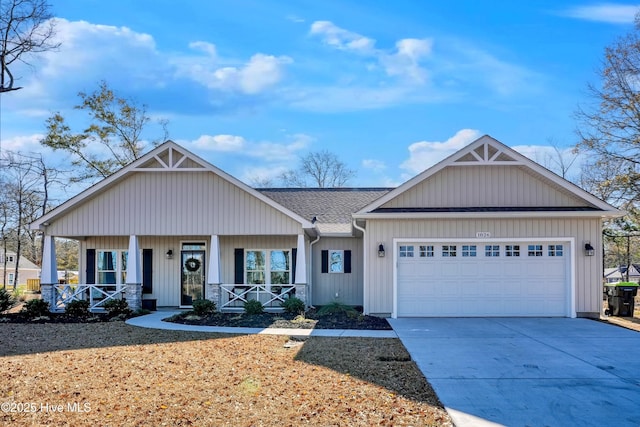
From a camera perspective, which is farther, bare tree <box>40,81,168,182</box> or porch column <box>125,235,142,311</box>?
bare tree <box>40,81,168,182</box>

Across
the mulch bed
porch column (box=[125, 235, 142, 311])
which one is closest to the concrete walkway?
the mulch bed

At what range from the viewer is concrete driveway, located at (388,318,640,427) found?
19.0 ft

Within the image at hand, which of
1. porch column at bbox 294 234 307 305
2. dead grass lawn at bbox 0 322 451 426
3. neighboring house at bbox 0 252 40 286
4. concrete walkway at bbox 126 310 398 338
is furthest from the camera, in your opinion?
neighboring house at bbox 0 252 40 286

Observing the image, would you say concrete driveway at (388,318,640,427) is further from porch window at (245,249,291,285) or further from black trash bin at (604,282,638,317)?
porch window at (245,249,291,285)

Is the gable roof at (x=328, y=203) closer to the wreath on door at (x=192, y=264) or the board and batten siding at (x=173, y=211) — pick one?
the board and batten siding at (x=173, y=211)

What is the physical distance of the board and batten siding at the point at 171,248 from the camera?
1728 cm

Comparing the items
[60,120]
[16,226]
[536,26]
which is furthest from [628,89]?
[16,226]

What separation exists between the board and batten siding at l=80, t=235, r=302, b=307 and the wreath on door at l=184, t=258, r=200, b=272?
261mm

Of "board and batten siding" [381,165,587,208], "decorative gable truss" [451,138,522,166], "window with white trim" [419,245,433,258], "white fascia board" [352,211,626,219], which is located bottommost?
"window with white trim" [419,245,433,258]

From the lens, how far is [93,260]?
693 inches

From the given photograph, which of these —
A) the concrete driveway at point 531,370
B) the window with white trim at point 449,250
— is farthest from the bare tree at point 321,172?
the concrete driveway at point 531,370

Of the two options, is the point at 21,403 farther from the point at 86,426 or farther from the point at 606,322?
the point at 606,322

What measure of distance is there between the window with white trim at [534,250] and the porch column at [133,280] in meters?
11.0

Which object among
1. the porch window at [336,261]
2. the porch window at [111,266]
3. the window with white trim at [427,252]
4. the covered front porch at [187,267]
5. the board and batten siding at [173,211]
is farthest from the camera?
the porch window at [336,261]
